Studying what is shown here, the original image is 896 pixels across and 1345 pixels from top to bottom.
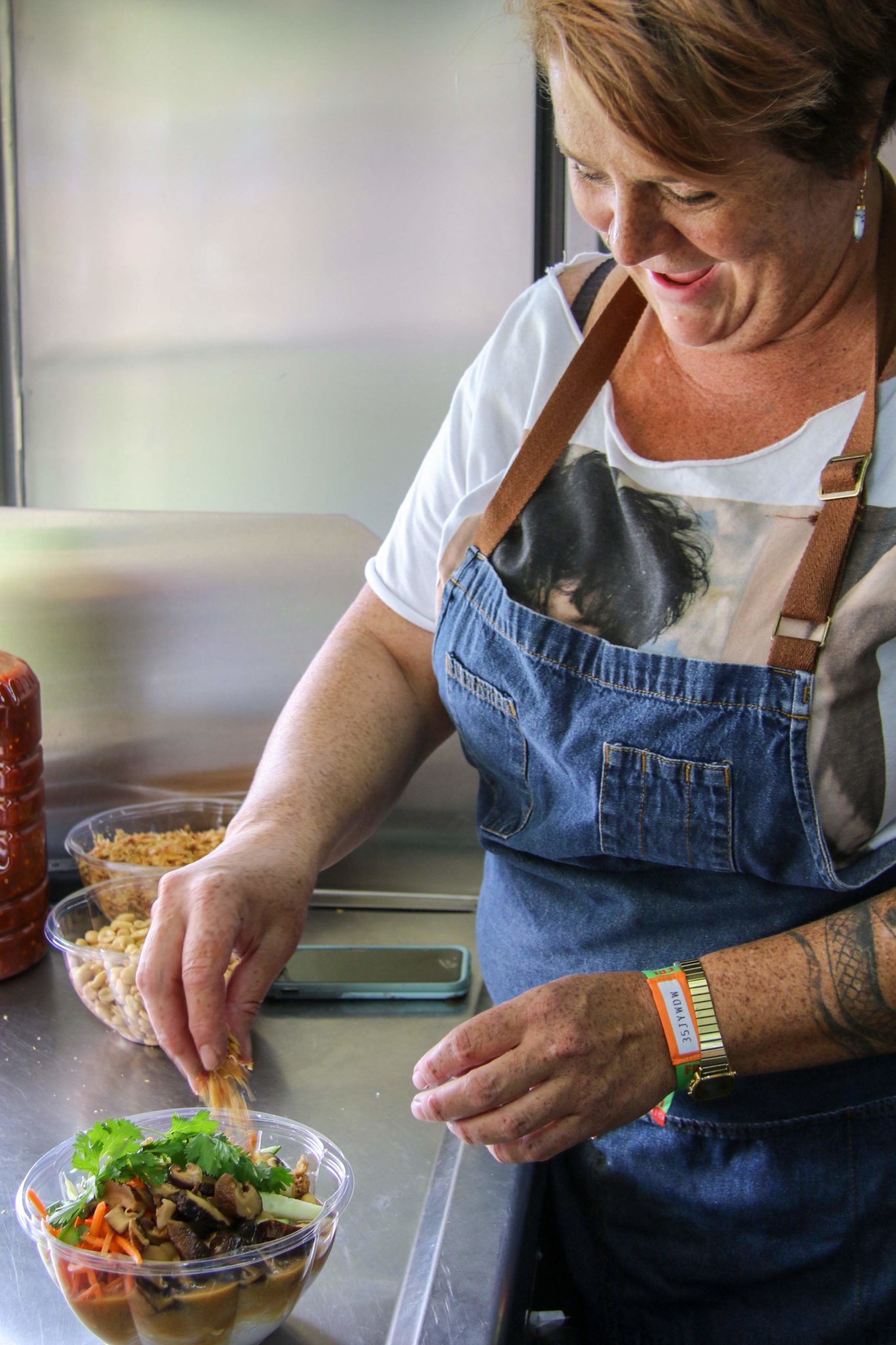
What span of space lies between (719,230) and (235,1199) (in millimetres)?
757

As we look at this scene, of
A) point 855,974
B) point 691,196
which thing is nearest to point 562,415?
point 691,196

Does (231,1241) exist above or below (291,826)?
below

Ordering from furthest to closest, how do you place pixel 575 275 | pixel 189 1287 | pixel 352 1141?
pixel 575 275 → pixel 352 1141 → pixel 189 1287

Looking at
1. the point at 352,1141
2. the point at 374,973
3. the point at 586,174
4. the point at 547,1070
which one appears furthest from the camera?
the point at 374,973

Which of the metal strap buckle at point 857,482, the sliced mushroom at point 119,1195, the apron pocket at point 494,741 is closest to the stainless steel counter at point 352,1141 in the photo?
the sliced mushroom at point 119,1195

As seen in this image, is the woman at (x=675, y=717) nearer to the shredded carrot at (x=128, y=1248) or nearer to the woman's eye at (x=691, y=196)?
the woman's eye at (x=691, y=196)

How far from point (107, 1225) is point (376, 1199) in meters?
0.26

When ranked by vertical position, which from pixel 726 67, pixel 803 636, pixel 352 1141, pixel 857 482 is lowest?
pixel 352 1141

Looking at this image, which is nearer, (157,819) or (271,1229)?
(271,1229)

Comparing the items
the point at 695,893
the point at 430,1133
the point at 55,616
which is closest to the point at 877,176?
the point at 695,893

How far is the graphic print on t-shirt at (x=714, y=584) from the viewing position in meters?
0.93

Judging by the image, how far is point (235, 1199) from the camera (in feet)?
2.62

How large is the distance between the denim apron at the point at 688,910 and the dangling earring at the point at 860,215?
300 millimetres

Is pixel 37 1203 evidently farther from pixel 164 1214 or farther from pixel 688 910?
pixel 688 910
